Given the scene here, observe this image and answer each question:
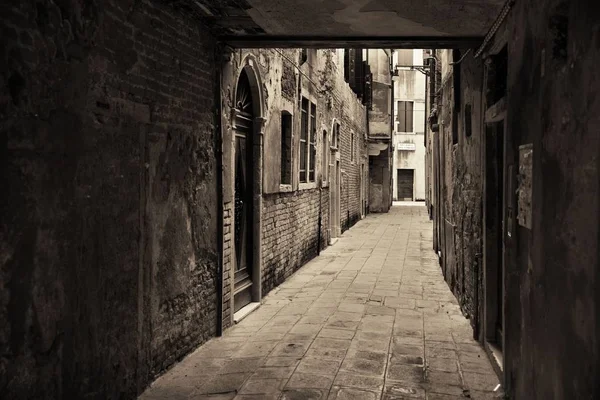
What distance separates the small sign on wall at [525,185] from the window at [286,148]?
571 cm

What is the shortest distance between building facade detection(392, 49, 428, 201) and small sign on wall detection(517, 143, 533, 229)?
34223 millimetres

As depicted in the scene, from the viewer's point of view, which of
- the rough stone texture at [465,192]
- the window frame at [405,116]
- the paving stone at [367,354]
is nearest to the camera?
the paving stone at [367,354]

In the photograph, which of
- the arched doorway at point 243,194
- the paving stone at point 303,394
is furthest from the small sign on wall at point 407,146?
the paving stone at point 303,394

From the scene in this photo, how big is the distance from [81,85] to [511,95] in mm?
2854

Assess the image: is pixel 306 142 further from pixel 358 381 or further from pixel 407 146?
pixel 407 146

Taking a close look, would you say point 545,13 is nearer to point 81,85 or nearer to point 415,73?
point 81,85

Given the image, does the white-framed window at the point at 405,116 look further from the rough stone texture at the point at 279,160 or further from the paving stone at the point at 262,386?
the paving stone at the point at 262,386

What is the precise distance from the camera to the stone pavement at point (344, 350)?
4.31 m

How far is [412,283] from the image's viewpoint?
8922 millimetres

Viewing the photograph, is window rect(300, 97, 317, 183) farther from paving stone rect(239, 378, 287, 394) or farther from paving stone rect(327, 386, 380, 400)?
paving stone rect(327, 386, 380, 400)

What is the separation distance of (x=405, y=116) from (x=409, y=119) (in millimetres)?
366

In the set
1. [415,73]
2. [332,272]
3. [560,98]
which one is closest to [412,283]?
[332,272]

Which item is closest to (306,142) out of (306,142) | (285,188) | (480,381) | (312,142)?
(306,142)

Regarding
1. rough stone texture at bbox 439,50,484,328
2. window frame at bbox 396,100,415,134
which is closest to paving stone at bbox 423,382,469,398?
rough stone texture at bbox 439,50,484,328
